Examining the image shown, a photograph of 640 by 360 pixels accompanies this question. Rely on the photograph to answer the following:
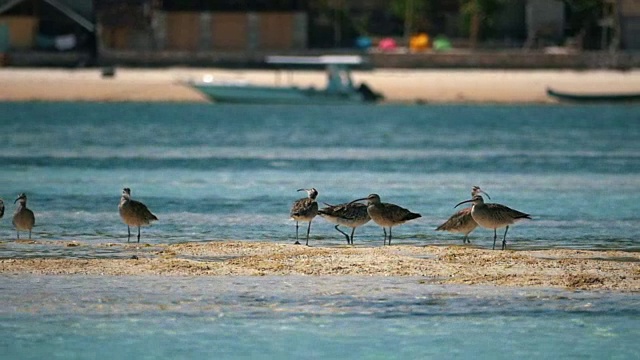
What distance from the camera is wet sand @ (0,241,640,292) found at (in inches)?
653

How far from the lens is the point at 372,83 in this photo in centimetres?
7000

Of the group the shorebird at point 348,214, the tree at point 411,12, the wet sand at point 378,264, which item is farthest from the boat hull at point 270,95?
the wet sand at point 378,264

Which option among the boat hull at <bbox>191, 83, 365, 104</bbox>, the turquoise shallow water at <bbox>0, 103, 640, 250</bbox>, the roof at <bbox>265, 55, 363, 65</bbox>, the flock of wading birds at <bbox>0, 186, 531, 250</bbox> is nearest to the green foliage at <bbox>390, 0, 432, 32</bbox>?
the roof at <bbox>265, 55, 363, 65</bbox>

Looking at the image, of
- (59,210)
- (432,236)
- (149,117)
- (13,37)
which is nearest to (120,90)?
(149,117)

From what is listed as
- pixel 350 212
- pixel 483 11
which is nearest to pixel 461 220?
pixel 350 212

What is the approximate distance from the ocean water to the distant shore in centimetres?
936

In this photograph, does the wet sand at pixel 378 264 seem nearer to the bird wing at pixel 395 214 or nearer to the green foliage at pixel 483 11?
the bird wing at pixel 395 214

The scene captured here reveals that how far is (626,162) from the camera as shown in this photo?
38562 mm

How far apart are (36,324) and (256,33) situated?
6409 cm

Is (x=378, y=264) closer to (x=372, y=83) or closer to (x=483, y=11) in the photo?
(x=372, y=83)

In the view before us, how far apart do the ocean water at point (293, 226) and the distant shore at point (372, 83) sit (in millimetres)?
9359

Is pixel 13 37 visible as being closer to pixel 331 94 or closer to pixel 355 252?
pixel 331 94

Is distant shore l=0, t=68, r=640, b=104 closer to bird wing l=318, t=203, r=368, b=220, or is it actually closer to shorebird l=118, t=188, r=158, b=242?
shorebird l=118, t=188, r=158, b=242

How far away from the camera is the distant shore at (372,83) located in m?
64.8
